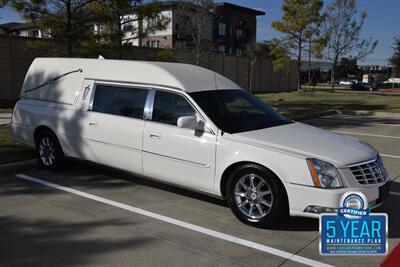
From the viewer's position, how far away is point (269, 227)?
4711 millimetres

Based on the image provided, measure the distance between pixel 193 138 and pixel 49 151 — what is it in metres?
2.97

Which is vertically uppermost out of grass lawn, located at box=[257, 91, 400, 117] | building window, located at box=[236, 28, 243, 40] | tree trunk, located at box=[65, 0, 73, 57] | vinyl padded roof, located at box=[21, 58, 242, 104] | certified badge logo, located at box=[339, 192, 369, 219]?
building window, located at box=[236, 28, 243, 40]

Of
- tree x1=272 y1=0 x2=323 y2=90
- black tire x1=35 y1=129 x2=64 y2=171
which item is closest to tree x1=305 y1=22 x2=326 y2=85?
tree x1=272 y1=0 x2=323 y2=90

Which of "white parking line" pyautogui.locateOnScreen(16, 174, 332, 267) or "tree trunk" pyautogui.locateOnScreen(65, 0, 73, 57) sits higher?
"tree trunk" pyautogui.locateOnScreen(65, 0, 73, 57)

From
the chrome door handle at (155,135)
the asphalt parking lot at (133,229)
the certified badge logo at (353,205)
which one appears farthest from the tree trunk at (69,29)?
the certified badge logo at (353,205)

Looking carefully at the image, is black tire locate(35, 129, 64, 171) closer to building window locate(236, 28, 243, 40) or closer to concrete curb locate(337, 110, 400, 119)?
concrete curb locate(337, 110, 400, 119)

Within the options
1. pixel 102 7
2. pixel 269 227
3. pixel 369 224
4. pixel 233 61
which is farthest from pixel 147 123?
pixel 233 61

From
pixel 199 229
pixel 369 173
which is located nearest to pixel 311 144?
pixel 369 173

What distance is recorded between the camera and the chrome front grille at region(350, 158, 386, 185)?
448 cm

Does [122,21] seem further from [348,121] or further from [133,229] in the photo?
[133,229]

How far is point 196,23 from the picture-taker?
1653cm

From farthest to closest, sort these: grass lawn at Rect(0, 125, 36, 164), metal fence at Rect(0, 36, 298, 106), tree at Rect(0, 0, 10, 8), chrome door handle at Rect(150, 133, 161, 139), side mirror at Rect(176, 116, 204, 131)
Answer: metal fence at Rect(0, 36, 298, 106)
tree at Rect(0, 0, 10, 8)
grass lawn at Rect(0, 125, 36, 164)
chrome door handle at Rect(150, 133, 161, 139)
side mirror at Rect(176, 116, 204, 131)

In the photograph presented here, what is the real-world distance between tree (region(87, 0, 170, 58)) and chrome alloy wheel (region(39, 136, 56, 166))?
8940 millimetres

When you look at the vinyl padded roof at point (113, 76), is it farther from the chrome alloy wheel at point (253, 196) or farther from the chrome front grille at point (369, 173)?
the chrome front grille at point (369, 173)
